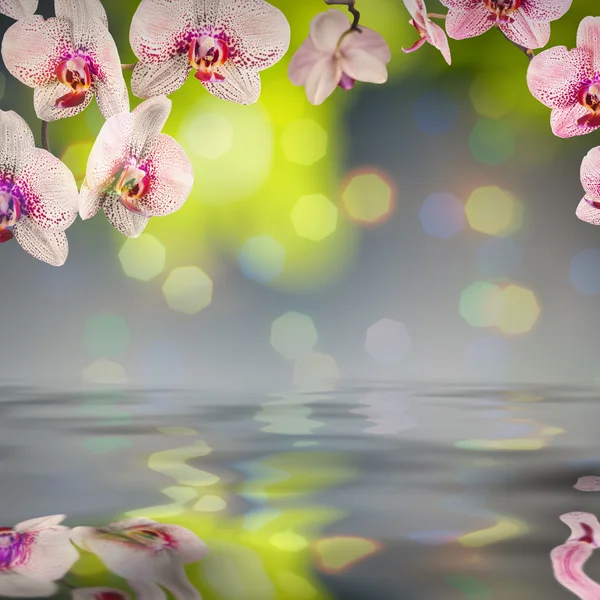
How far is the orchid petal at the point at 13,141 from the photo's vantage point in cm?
50

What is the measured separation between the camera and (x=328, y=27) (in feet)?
1.88

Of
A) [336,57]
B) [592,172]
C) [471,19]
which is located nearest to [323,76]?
[336,57]

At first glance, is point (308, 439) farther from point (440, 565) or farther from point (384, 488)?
point (440, 565)

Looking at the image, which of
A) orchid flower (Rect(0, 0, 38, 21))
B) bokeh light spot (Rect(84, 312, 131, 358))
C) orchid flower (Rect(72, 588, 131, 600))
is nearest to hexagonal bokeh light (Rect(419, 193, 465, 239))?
bokeh light spot (Rect(84, 312, 131, 358))

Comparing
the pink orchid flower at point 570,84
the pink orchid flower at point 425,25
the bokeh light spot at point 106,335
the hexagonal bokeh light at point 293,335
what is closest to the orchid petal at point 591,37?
the pink orchid flower at point 570,84

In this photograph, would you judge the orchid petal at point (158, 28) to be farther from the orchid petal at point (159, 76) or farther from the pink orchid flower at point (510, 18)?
the pink orchid flower at point (510, 18)

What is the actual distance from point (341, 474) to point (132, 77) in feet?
0.96

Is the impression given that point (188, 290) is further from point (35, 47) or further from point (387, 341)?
point (35, 47)

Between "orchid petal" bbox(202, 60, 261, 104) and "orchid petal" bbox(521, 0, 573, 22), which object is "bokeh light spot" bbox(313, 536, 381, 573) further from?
"orchid petal" bbox(521, 0, 573, 22)

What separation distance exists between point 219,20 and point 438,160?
32 centimetres

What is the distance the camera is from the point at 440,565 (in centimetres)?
31

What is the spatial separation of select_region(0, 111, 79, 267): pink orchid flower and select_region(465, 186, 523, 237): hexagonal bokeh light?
411 millimetres

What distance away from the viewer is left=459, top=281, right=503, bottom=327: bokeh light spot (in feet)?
2.52

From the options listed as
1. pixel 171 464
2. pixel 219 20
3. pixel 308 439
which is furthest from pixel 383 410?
pixel 219 20
